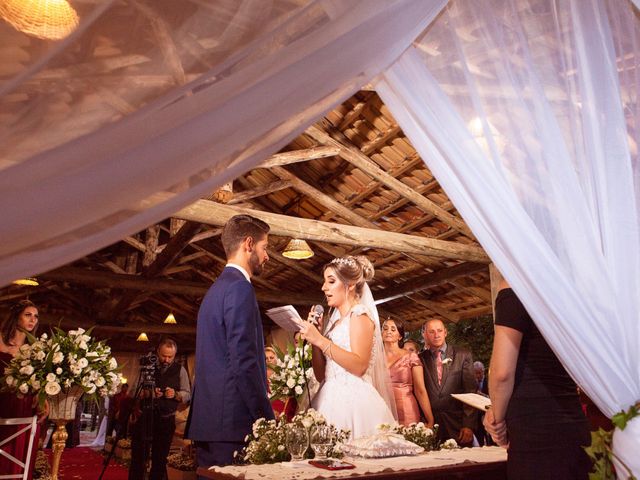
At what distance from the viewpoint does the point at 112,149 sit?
118cm

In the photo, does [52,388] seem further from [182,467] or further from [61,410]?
[182,467]

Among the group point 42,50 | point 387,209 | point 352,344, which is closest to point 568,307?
point 42,50

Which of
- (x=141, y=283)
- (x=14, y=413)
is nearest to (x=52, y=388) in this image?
(x=14, y=413)

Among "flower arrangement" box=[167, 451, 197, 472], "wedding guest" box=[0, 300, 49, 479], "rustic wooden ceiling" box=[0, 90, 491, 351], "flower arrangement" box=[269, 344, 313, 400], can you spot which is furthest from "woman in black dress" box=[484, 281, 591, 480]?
"flower arrangement" box=[167, 451, 197, 472]

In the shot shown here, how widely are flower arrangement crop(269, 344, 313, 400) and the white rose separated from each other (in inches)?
65.0

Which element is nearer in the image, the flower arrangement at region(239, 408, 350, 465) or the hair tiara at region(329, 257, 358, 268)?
the flower arrangement at region(239, 408, 350, 465)

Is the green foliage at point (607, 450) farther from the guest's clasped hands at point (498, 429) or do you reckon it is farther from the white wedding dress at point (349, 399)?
the white wedding dress at point (349, 399)

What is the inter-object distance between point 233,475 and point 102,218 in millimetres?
1197

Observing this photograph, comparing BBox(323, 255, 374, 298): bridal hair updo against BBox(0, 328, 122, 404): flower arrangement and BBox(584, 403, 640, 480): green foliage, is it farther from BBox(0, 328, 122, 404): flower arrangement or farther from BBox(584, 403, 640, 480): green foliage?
BBox(0, 328, 122, 404): flower arrangement

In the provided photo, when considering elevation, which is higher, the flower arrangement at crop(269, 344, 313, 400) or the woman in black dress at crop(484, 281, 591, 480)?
the flower arrangement at crop(269, 344, 313, 400)

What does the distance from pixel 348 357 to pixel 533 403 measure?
1.31 m

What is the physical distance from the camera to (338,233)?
7.01m

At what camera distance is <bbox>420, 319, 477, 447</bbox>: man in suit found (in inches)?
204

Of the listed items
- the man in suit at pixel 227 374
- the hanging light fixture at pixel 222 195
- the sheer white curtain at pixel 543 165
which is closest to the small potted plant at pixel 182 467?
the hanging light fixture at pixel 222 195
